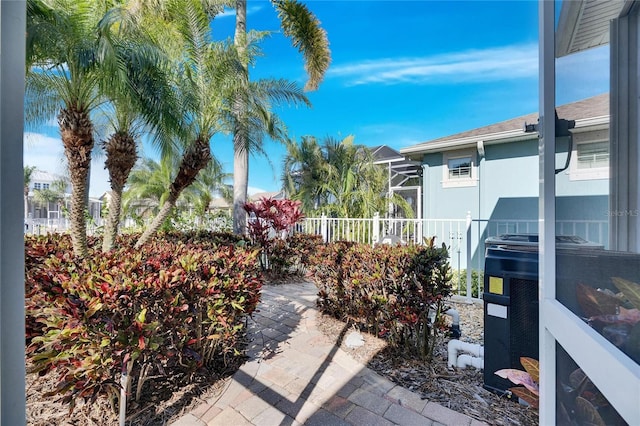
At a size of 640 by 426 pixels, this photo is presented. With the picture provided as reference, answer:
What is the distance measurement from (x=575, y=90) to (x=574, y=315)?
1050 mm

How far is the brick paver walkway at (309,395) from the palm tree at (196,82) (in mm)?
3645

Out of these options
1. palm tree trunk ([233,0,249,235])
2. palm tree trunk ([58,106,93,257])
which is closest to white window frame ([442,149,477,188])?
palm tree trunk ([233,0,249,235])

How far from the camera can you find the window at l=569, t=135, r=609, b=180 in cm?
142

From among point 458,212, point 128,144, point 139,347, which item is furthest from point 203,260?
point 458,212

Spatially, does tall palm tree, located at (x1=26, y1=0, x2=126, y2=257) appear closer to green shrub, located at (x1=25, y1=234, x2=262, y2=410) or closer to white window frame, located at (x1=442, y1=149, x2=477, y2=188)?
green shrub, located at (x1=25, y1=234, x2=262, y2=410)

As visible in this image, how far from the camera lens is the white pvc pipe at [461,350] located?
2693 mm

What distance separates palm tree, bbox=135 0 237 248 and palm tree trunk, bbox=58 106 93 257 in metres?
1.12

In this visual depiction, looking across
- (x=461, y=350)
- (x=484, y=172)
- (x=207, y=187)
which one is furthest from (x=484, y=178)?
(x=207, y=187)

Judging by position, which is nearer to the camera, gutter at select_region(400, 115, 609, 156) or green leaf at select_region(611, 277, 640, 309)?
green leaf at select_region(611, 277, 640, 309)

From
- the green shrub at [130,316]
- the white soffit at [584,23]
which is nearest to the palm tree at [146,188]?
the green shrub at [130,316]

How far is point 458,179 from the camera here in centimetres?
978

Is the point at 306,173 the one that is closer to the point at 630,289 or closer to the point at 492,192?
the point at 492,192

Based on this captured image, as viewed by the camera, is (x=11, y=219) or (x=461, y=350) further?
(x=461, y=350)

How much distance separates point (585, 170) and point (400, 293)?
186 cm
